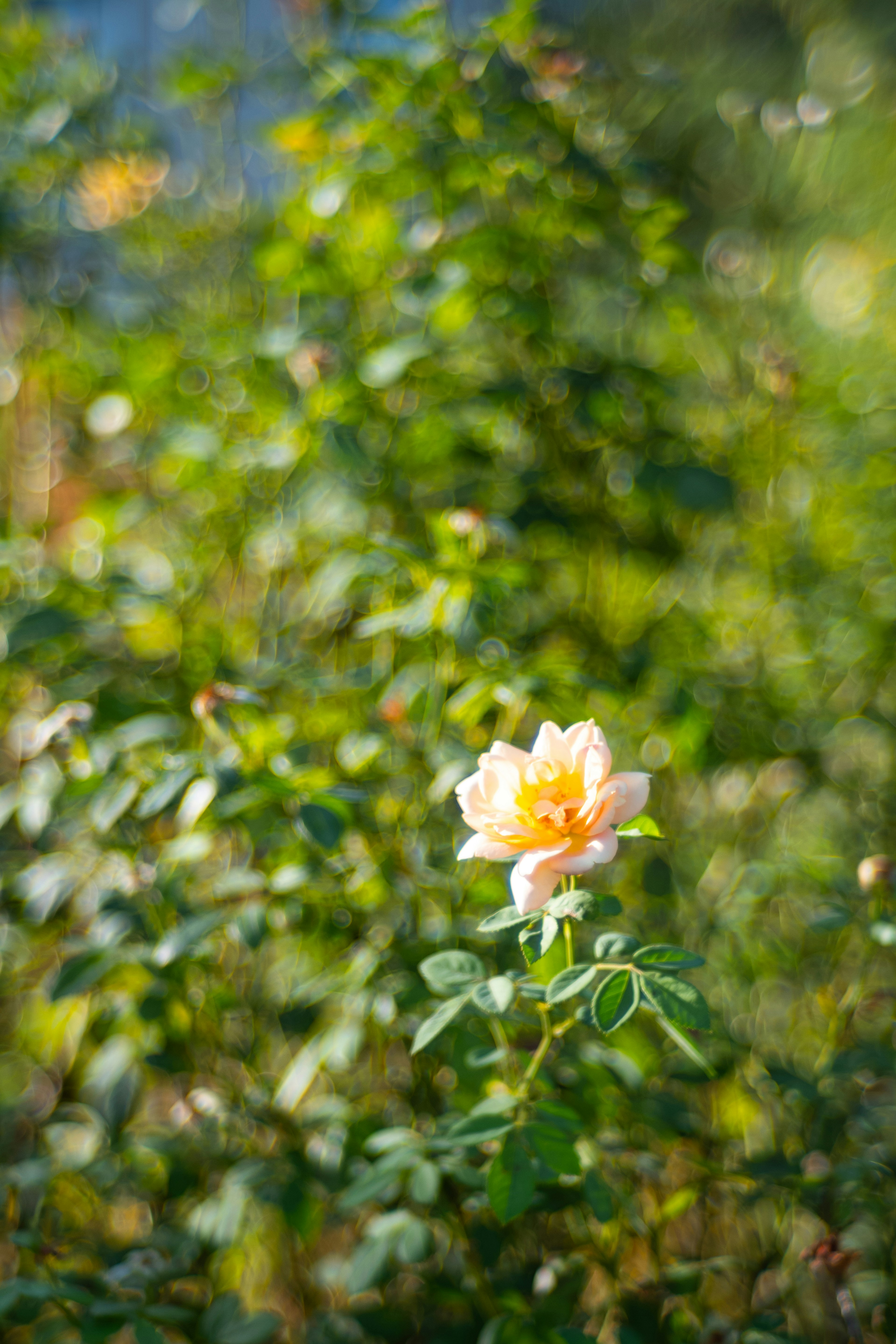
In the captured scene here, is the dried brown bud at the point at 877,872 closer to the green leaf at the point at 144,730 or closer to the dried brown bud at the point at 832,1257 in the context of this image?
the dried brown bud at the point at 832,1257

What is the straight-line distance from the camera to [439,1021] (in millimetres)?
644

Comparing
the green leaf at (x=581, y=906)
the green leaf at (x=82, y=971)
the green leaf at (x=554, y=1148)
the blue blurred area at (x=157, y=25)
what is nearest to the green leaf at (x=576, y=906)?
the green leaf at (x=581, y=906)

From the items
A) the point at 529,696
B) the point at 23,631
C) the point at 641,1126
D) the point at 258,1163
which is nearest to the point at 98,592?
the point at 23,631

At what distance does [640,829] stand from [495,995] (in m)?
0.15

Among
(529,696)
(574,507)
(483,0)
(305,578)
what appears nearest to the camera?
(529,696)

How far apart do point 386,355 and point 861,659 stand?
0.70m

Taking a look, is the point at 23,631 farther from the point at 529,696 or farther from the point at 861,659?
the point at 861,659

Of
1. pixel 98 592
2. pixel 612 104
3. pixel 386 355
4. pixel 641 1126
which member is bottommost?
pixel 641 1126

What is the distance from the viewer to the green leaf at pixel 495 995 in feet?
2.06

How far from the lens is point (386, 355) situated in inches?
41.0

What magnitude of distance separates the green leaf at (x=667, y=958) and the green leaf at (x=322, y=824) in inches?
9.8

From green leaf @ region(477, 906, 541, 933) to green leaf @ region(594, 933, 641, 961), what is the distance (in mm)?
48

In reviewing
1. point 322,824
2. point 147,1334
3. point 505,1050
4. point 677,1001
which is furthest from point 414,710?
point 147,1334

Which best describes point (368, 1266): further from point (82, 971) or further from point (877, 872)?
point (877, 872)
